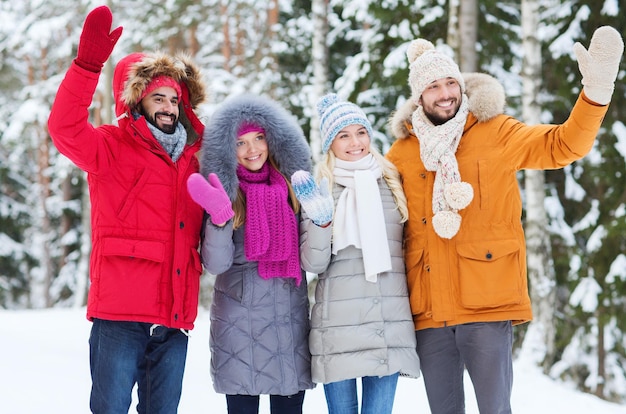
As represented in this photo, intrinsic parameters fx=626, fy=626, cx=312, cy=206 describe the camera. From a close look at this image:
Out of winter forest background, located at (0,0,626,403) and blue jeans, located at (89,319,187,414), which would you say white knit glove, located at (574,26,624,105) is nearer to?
winter forest background, located at (0,0,626,403)

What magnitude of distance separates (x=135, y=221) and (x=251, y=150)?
780 mm

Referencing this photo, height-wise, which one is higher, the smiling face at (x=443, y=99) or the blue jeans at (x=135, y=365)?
the smiling face at (x=443, y=99)

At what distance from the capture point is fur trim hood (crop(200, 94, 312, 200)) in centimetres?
338

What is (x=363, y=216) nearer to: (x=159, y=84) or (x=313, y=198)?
(x=313, y=198)

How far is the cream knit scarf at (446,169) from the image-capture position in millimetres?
3264

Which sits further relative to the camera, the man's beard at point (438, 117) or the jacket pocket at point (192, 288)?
the man's beard at point (438, 117)

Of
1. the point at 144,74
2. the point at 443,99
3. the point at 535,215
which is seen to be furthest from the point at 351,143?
the point at 535,215

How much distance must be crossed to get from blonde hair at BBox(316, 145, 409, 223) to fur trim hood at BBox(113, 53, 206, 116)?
87 cm

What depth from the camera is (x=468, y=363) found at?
3.34 metres

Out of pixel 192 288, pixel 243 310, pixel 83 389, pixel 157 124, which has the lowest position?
pixel 83 389

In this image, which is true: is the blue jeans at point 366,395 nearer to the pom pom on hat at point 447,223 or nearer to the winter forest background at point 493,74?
the pom pom on hat at point 447,223

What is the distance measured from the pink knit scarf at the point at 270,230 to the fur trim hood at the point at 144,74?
2.02 feet

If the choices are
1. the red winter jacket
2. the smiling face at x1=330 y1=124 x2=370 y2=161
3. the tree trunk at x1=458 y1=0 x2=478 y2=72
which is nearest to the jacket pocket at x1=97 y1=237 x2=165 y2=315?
the red winter jacket

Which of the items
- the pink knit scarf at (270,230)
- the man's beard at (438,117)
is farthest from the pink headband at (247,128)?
the man's beard at (438,117)
